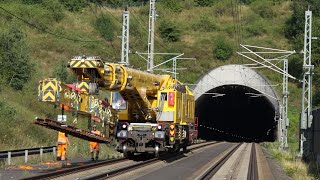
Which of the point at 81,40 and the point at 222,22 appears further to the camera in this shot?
the point at 222,22

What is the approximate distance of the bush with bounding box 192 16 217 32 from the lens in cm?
10906

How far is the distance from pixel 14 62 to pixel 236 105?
4052cm

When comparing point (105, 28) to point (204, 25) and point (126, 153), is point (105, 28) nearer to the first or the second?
point (204, 25)

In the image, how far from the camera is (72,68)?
18516mm

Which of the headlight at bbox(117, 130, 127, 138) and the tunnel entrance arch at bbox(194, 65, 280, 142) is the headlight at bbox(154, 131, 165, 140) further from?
the tunnel entrance arch at bbox(194, 65, 280, 142)

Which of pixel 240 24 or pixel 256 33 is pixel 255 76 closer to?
pixel 256 33

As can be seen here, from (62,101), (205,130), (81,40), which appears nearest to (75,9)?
(81,40)

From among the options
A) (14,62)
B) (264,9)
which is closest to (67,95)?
(14,62)

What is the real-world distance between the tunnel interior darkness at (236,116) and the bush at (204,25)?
95.1 ft

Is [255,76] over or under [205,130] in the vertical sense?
over

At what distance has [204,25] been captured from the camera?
360ft

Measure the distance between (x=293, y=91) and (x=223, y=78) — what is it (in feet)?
57.7

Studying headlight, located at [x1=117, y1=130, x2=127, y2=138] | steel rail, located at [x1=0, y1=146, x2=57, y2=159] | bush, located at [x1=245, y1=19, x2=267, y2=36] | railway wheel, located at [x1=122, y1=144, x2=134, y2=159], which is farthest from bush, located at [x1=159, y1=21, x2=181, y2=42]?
headlight, located at [x1=117, y1=130, x2=127, y2=138]

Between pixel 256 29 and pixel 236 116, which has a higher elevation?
pixel 256 29
